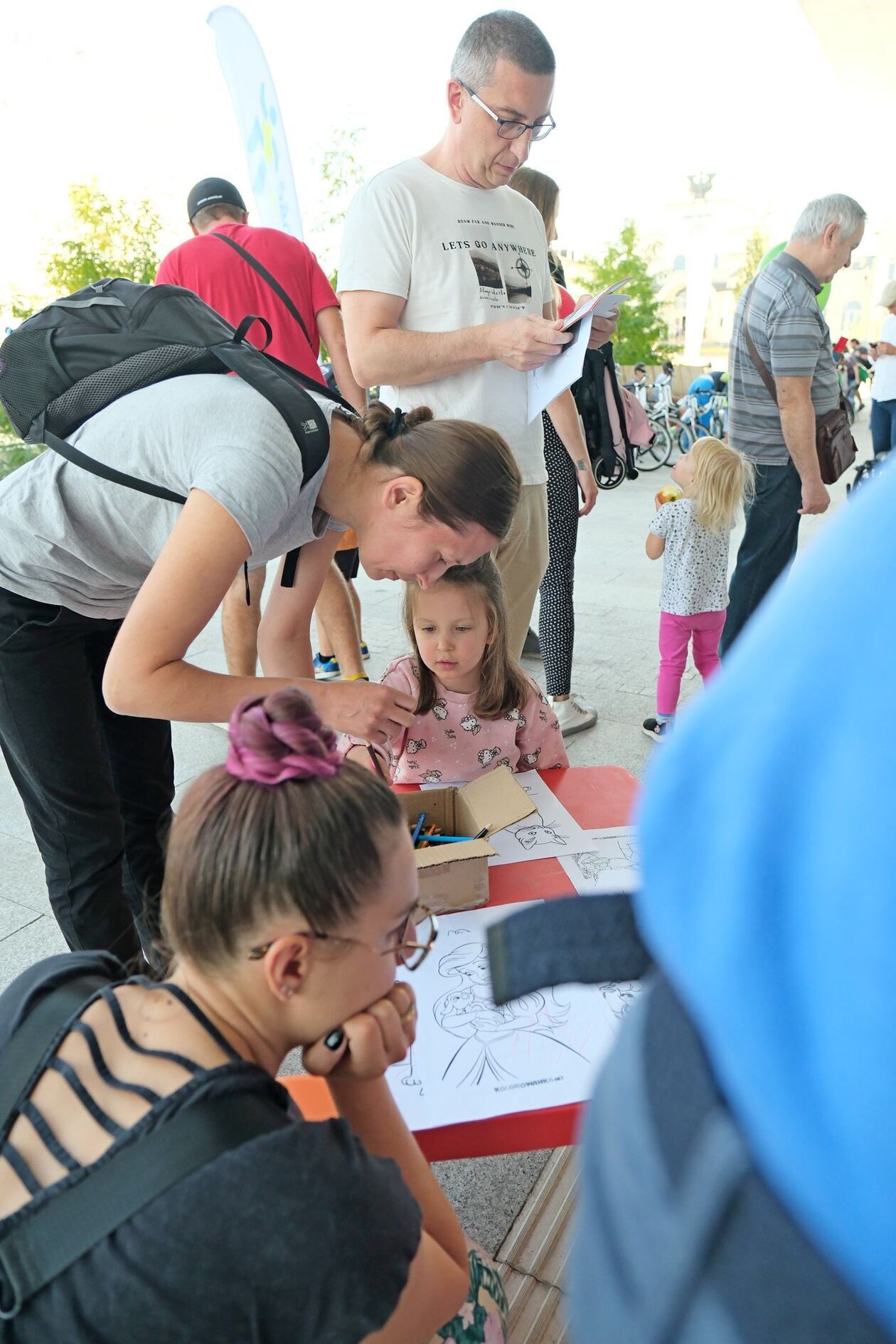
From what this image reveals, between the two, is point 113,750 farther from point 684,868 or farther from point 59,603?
point 684,868

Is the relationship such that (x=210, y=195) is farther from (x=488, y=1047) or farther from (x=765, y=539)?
(x=488, y=1047)

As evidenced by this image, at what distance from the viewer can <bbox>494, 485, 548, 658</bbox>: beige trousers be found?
2381mm

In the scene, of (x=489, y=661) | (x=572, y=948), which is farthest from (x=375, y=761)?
(x=572, y=948)

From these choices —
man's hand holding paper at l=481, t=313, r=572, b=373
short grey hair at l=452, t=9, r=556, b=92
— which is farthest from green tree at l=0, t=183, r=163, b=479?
man's hand holding paper at l=481, t=313, r=572, b=373

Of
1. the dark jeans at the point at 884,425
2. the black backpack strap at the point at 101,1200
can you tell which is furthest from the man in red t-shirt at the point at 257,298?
the dark jeans at the point at 884,425

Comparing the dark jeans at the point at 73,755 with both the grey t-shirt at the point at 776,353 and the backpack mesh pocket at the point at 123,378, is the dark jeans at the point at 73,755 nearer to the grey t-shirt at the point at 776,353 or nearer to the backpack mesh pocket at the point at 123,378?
the backpack mesh pocket at the point at 123,378

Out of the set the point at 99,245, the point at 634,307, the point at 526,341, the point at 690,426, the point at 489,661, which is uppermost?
the point at 99,245

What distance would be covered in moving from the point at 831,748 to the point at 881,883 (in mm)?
45

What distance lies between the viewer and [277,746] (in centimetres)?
83

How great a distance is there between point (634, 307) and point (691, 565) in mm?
15610

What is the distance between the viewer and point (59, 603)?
1.42 meters

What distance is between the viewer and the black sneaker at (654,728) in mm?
3129

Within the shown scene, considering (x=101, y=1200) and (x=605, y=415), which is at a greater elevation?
(x=605, y=415)

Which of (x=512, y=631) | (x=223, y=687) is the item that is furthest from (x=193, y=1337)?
(x=512, y=631)
